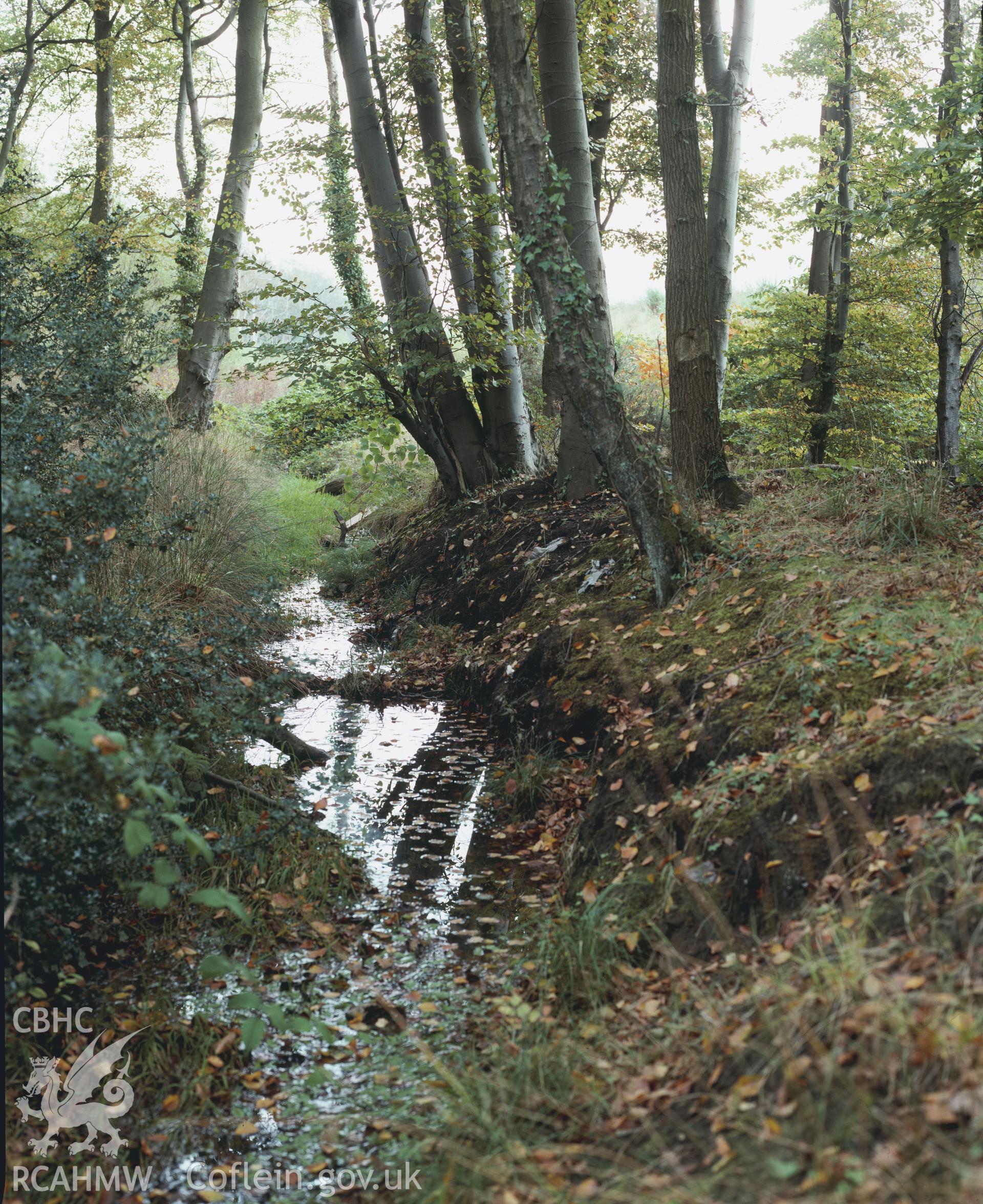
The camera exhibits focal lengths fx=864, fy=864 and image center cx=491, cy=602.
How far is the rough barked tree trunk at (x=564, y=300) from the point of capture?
5.32 metres

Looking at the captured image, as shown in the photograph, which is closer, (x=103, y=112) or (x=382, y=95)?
(x=382, y=95)

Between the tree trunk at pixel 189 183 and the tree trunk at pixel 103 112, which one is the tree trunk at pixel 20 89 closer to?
the tree trunk at pixel 103 112

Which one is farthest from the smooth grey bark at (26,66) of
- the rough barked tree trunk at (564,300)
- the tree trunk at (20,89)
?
the rough barked tree trunk at (564,300)

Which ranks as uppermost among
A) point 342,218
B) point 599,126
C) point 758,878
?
point 599,126

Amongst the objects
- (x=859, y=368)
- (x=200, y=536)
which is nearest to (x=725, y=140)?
(x=859, y=368)

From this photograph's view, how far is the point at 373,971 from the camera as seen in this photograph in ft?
11.3

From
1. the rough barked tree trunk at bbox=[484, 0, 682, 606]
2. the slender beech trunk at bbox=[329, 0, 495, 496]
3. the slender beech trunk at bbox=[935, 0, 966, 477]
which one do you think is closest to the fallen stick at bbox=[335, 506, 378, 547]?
the slender beech trunk at bbox=[329, 0, 495, 496]

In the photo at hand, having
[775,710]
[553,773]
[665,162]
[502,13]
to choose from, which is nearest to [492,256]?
[665,162]

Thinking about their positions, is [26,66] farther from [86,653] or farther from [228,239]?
[86,653]

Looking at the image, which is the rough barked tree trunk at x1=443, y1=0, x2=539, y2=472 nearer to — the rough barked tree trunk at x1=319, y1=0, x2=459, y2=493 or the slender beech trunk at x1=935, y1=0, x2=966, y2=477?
the rough barked tree trunk at x1=319, y1=0, x2=459, y2=493

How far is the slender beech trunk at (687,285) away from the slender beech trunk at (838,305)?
108 inches

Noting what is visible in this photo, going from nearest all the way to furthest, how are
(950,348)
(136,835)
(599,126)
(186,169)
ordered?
1. (136,835)
2. (950,348)
3. (599,126)
4. (186,169)

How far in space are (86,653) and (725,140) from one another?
29.0 feet

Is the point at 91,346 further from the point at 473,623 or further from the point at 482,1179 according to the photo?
the point at 482,1179
